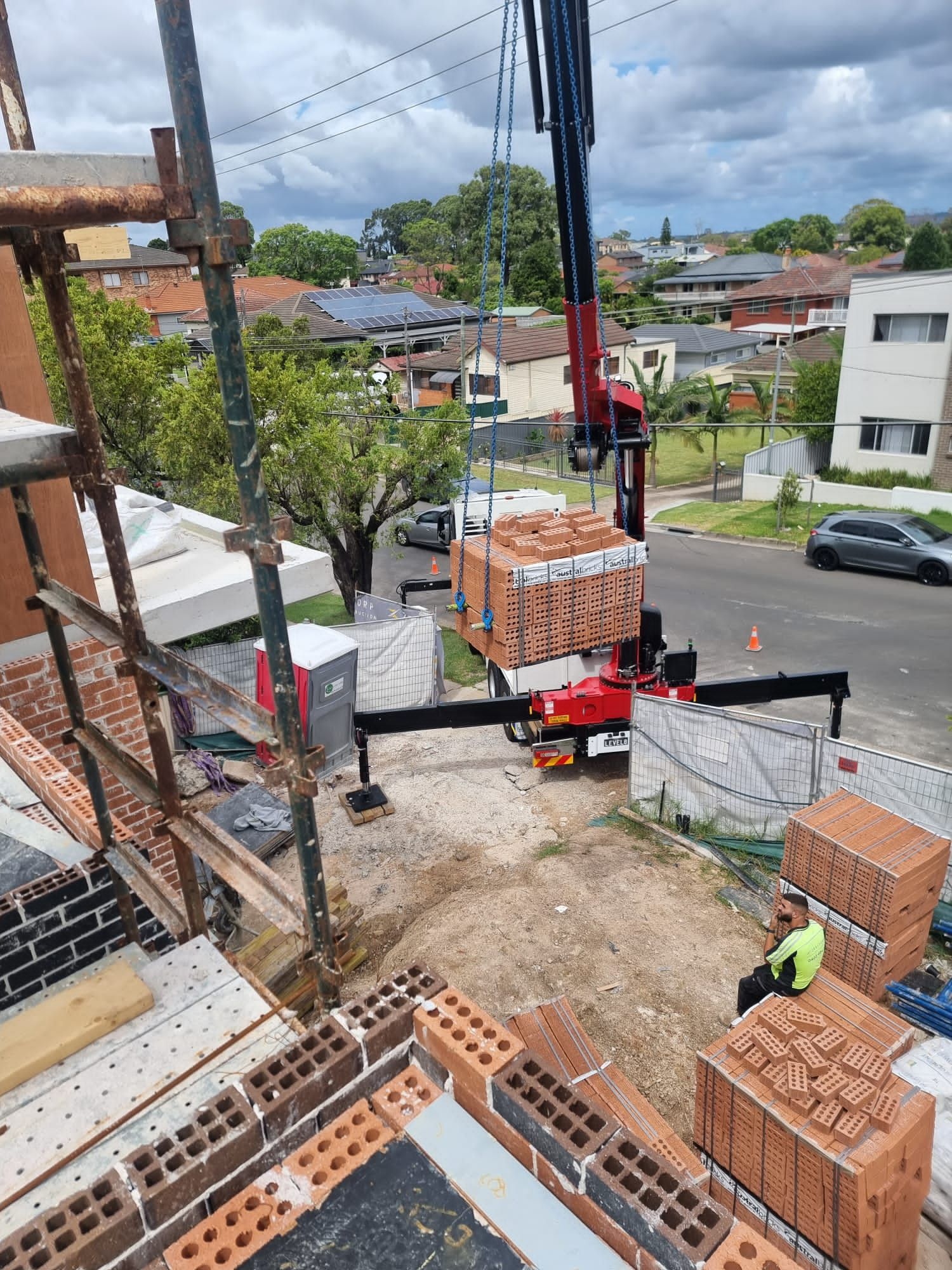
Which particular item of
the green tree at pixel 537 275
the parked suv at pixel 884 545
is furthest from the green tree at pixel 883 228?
the parked suv at pixel 884 545

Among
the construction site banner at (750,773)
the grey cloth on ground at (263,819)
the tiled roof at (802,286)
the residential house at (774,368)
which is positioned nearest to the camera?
the construction site banner at (750,773)

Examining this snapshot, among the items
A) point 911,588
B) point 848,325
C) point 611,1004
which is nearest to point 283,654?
point 611,1004

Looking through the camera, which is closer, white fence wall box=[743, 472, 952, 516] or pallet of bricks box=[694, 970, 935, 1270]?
pallet of bricks box=[694, 970, 935, 1270]

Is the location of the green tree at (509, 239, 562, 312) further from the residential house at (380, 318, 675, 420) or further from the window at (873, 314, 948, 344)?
the window at (873, 314, 948, 344)

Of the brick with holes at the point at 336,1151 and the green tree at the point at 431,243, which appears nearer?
the brick with holes at the point at 336,1151

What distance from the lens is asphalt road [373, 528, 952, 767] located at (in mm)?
14172

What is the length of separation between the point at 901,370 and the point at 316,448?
62.3 feet

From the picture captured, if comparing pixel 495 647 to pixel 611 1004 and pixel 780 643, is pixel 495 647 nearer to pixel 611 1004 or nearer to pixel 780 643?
pixel 611 1004

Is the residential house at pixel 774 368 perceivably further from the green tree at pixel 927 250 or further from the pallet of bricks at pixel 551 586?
the pallet of bricks at pixel 551 586

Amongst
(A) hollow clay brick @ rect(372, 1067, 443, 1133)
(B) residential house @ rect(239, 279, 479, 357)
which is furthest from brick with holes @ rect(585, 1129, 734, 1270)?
→ (B) residential house @ rect(239, 279, 479, 357)

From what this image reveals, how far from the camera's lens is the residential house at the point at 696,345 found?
47.5 metres

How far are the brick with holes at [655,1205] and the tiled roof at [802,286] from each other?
53.6 meters

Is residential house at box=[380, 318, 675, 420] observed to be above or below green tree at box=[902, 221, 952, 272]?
below

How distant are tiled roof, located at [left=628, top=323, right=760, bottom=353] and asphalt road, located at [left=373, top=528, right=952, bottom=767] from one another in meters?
25.8
